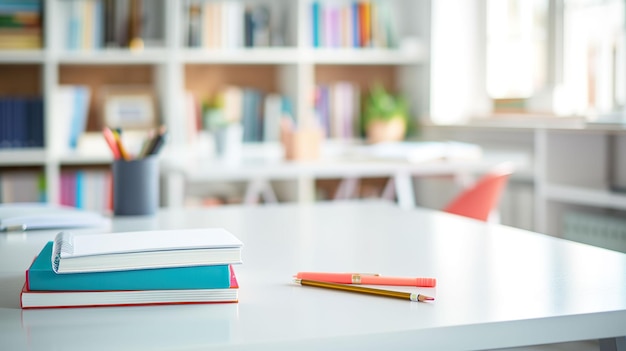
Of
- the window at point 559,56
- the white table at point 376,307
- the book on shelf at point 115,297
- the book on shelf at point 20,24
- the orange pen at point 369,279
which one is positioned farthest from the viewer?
the book on shelf at point 20,24

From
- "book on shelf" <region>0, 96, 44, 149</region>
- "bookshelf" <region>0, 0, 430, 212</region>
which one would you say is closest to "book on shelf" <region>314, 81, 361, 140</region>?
"bookshelf" <region>0, 0, 430, 212</region>

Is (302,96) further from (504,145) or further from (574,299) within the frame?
(574,299)

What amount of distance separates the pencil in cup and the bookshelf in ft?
9.33

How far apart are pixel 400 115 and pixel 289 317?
3.40 m

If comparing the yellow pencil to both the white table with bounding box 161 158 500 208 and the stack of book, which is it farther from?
the white table with bounding box 161 158 500 208

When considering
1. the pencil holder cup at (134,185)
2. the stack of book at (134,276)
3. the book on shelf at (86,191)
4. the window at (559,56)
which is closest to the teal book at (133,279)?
the stack of book at (134,276)

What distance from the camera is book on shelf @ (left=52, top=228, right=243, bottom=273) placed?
3.32 feet

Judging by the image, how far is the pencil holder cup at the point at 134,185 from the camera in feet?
6.06

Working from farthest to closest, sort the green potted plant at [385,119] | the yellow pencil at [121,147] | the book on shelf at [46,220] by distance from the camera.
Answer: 1. the green potted plant at [385,119]
2. the yellow pencil at [121,147]
3. the book on shelf at [46,220]

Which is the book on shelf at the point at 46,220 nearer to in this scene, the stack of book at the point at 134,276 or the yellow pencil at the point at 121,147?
the yellow pencil at the point at 121,147

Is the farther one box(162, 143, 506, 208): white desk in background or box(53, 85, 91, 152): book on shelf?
box(53, 85, 91, 152): book on shelf

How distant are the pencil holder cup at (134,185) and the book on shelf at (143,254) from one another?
0.74m

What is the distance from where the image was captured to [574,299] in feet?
3.39

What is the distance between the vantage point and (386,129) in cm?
425
